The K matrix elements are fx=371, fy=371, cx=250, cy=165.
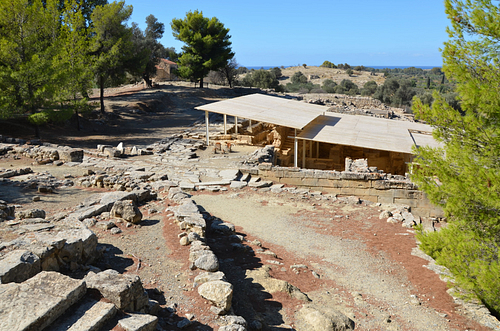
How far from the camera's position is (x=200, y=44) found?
37438 millimetres

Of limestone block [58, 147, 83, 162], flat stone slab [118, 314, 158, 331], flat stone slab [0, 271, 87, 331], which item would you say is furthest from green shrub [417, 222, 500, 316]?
limestone block [58, 147, 83, 162]

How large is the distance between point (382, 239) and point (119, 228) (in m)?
6.70

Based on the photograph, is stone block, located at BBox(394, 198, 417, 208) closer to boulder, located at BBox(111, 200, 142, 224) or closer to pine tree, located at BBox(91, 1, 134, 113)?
boulder, located at BBox(111, 200, 142, 224)

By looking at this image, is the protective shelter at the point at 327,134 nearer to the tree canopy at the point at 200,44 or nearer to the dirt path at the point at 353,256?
the dirt path at the point at 353,256

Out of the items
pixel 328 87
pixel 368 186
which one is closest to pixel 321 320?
pixel 368 186

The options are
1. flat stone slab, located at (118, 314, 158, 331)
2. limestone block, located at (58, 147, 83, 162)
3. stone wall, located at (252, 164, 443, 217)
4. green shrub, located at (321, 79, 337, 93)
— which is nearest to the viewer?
flat stone slab, located at (118, 314, 158, 331)

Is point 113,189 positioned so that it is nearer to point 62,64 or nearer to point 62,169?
point 62,169

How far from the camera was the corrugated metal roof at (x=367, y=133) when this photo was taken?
16172 mm

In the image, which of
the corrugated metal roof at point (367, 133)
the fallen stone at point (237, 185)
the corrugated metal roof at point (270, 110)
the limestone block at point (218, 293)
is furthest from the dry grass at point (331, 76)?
the limestone block at point (218, 293)

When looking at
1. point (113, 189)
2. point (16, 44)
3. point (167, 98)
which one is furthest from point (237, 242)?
point (167, 98)

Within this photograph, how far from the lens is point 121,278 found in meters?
4.93

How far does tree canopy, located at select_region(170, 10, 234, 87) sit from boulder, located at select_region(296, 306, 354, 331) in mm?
33267

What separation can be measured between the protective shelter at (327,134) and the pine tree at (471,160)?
347 inches

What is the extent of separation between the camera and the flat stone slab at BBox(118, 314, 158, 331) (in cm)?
425
